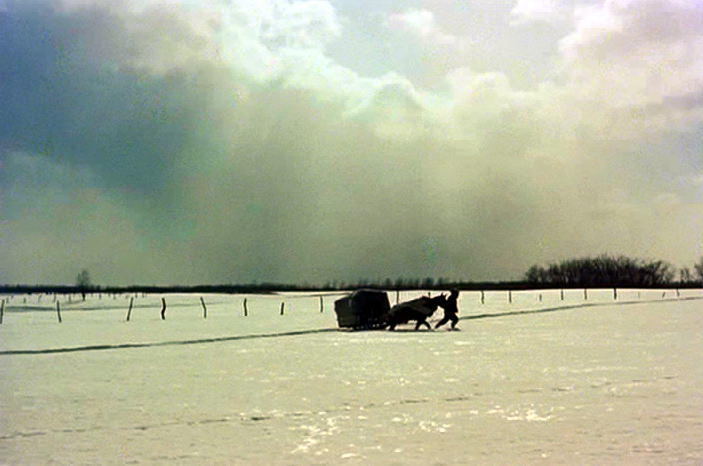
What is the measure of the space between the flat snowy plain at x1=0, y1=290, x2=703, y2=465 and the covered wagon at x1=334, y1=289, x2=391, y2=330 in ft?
31.2

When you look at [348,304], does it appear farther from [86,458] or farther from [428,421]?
[86,458]

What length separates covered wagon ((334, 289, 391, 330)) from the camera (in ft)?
127

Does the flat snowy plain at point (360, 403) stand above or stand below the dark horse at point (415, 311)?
below

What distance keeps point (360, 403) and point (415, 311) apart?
915 inches

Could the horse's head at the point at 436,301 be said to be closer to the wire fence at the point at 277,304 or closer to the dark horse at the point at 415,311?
the dark horse at the point at 415,311

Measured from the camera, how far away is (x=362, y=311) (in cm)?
3884

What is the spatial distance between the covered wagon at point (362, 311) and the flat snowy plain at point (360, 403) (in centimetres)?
950

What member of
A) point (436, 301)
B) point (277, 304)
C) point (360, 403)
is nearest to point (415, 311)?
point (436, 301)

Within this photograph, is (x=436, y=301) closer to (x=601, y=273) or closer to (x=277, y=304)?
(x=277, y=304)

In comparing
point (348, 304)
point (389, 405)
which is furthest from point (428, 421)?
point (348, 304)

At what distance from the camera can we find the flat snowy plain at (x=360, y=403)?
33.4 ft

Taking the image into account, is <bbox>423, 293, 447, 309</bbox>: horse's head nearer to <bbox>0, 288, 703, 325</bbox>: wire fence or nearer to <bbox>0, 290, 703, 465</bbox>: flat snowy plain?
<bbox>0, 290, 703, 465</bbox>: flat snowy plain

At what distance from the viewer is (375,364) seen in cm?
2108

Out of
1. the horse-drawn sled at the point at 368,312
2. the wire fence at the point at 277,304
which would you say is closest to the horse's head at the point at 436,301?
the horse-drawn sled at the point at 368,312
